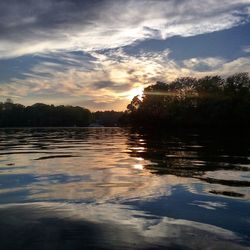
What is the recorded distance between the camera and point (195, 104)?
90500mm

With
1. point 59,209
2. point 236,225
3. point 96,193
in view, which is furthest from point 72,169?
point 236,225

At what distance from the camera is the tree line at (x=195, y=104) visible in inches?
2916

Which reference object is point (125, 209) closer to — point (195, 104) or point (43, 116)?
point (195, 104)

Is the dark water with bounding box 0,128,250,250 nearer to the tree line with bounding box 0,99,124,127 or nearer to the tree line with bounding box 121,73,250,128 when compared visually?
the tree line with bounding box 121,73,250,128

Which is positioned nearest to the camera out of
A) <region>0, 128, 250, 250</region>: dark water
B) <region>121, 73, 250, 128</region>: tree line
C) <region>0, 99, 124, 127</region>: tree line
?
<region>0, 128, 250, 250</region>: dark water

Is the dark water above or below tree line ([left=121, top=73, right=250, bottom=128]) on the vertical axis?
below

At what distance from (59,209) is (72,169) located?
18.4ft

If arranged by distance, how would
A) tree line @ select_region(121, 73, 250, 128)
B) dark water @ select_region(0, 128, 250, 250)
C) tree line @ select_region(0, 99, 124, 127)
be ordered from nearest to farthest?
dark water @ select_region(0, 128, 250, 250), tree line @ select_region(121, 73, 250, 128), tree line @ select_region(0, 99, 124, 127)

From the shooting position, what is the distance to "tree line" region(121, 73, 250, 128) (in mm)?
74062

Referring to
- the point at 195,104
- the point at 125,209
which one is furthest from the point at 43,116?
the point at 125,209

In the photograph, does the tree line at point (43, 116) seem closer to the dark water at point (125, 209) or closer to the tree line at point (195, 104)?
the tree line at point (195, 104)

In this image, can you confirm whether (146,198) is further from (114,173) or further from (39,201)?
(114,173)

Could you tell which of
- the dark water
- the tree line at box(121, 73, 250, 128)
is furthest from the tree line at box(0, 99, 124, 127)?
the dark water

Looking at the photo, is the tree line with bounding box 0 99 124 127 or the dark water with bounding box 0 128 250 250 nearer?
the dark water with bounding box 0 128 250 250
